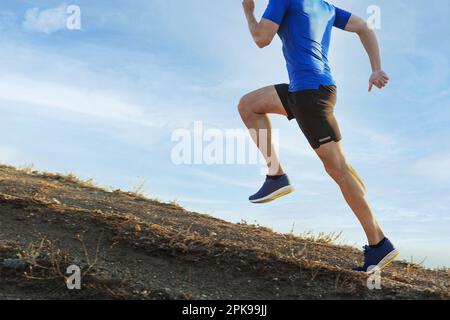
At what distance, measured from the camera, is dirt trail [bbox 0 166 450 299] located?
15.1 ft

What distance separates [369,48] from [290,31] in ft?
3.40

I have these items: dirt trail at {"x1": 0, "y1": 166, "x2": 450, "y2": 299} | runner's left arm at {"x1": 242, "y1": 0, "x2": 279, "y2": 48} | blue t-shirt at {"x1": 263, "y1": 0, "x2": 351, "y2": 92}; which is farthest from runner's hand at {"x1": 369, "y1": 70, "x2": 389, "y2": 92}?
dirt trail at {"x1": 0, "y1": 166, "x2": 450, "y2": 299}

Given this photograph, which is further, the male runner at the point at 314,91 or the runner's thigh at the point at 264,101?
the runner's thigh at the point at 264,101

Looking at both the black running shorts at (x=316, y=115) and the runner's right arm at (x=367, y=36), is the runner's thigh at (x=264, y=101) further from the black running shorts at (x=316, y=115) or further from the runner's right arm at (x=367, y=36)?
the runner's right arm at (x=367, y=36)

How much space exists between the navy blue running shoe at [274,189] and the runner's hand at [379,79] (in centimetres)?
126

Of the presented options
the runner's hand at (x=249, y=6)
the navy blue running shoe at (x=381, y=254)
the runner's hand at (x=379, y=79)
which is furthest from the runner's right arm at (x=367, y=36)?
the navy blue running shoe at (x=381, y=254)

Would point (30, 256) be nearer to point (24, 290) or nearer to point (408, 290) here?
point (24, 290)

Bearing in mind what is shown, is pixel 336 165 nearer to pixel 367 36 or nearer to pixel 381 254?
pixel 381 254

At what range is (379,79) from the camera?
16.9ft

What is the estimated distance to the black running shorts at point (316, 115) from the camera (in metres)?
4.68

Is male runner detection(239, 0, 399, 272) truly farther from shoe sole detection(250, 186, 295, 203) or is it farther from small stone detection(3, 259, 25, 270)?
small stone detection(3, 259, 25, 270)

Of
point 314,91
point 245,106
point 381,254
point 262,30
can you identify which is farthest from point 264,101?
point 381,254
